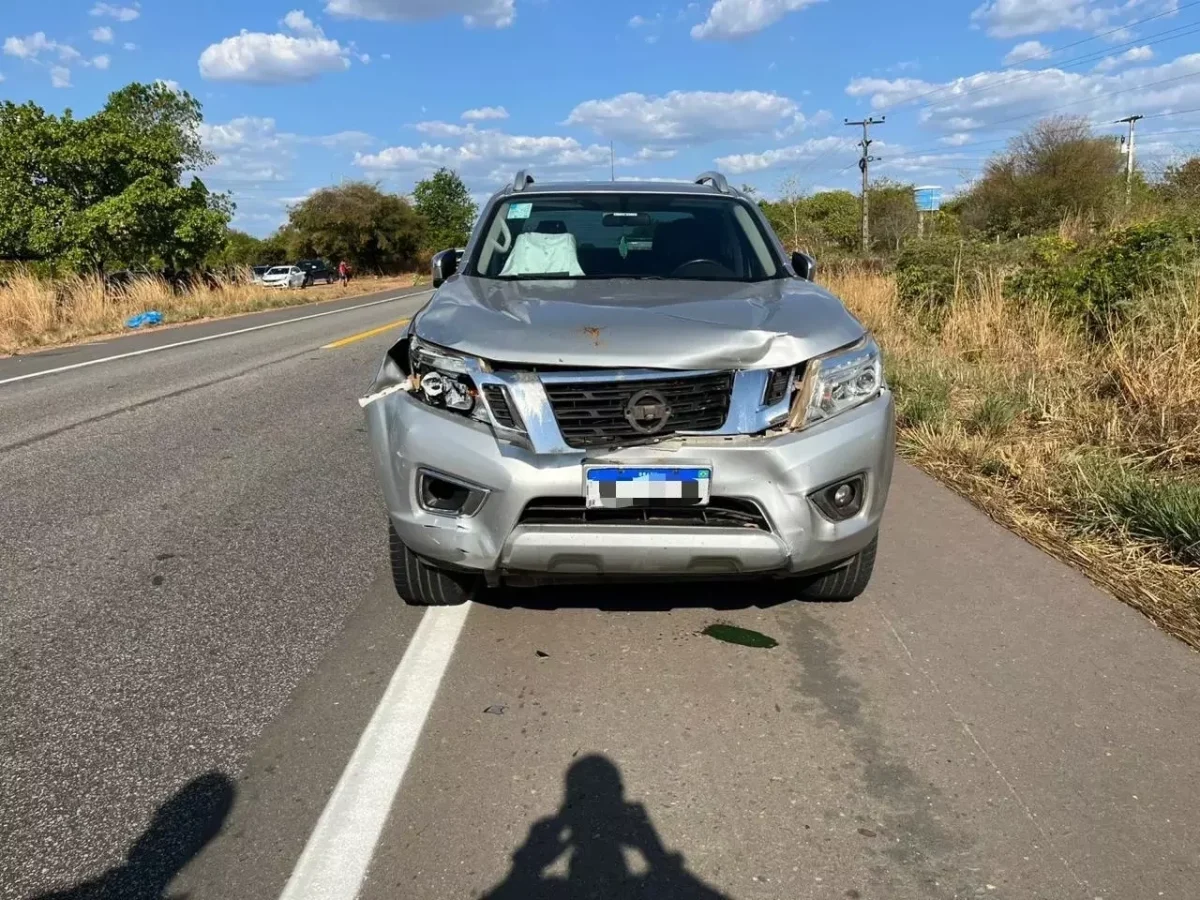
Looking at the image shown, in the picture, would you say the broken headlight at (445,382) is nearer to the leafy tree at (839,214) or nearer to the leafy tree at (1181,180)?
the leafy tree at (1181,180)

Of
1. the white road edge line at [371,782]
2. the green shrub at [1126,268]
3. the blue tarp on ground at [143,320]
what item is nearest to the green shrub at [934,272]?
the green shrub at [1126,268]

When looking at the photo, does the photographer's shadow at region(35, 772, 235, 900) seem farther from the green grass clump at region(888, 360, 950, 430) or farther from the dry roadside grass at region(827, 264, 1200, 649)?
the green grass clump at region(888, 360, 950, 430)

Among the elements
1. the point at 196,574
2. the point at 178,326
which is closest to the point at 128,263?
the point at 178,326

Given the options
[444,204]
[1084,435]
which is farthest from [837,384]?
[444,204]

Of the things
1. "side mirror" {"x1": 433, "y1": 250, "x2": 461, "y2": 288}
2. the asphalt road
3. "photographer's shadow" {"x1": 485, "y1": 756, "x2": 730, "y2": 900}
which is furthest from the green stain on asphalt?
"side mirror" {"x1": 433, "y1": 250, "x2": 461, "y2": 288}

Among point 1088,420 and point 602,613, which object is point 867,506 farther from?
point 1088,420

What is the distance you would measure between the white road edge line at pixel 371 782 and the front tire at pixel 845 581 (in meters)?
1.46

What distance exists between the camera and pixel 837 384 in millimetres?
3326

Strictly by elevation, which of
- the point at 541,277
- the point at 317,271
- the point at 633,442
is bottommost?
the point at 317,271

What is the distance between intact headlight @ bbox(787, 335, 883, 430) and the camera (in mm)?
3240

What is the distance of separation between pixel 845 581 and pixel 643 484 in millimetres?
1176

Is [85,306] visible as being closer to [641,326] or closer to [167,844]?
[641,326]

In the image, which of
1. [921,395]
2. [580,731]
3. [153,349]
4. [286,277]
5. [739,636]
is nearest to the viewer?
[580,731]

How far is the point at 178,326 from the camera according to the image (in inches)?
807
